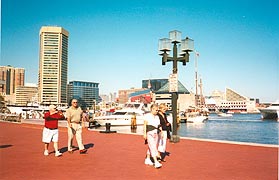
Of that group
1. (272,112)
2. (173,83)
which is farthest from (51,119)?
(272,112)

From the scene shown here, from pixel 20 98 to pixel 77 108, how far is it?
7927 inches

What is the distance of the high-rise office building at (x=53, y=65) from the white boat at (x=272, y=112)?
129 meters

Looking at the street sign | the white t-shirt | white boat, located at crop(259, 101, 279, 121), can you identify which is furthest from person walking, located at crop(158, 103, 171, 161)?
white boat, located at crop(259, 101, 279, 121)

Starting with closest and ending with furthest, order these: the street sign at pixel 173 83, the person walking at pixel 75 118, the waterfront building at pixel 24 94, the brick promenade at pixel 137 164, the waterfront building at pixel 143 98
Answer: the brick promenade at pixel 137 164 < the person walking at pixel 75 118 < the street sign at pixel 173 83 < the waterfront building at pixel 143 98 < the waterfront building at pixel 24 94

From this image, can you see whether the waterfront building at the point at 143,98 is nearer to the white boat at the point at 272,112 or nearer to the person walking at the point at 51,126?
the white boat at the point at 272,112

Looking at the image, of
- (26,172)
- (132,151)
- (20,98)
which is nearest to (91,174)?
(26,172)

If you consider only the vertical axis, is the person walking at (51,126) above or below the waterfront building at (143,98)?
below

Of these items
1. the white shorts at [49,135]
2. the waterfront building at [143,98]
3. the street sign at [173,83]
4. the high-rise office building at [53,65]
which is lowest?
the white shorts at [49,135]

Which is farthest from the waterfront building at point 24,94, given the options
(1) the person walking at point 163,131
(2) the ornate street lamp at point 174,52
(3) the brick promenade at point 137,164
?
(1) the person walking at point 163,131

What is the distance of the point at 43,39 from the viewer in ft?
595

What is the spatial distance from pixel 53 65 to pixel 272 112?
461 feet

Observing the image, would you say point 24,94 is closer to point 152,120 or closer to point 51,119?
point 51,119

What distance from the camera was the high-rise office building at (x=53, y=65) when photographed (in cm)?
17300

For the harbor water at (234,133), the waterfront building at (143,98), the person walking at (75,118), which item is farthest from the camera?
the waterfront building at (143,98)
